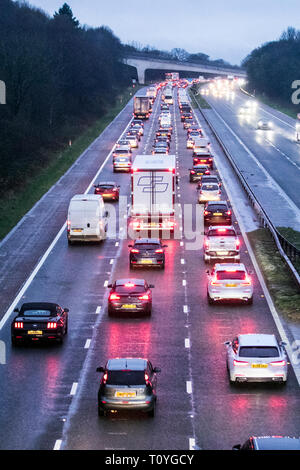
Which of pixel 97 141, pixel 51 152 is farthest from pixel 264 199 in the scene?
pixel 97 141

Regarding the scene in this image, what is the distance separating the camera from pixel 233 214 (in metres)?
58.7

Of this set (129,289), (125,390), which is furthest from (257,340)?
(129,289)

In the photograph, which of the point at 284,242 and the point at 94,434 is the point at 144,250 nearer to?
the point at 284,242

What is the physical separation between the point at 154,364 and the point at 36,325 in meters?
4.22

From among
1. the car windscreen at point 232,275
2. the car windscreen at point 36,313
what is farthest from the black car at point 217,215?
the car windscreen at point 36,313

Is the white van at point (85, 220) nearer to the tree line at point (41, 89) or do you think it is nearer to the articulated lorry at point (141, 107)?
the tree line at point (41, 89)

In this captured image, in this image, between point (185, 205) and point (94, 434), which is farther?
point (185, 205)

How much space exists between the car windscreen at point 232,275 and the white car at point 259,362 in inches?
408

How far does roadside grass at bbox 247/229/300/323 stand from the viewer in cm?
3559

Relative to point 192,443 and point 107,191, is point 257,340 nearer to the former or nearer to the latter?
point 192,443

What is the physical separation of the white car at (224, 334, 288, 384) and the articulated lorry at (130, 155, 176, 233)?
25.0 meters

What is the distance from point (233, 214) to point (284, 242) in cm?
1150

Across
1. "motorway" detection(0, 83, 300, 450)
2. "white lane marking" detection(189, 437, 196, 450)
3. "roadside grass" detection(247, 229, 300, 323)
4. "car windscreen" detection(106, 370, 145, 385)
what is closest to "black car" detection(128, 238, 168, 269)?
"motorway" detection(0, 83, 300, 450)

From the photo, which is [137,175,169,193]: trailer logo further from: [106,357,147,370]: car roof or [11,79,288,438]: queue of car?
[106,357,147,370]: car roof
